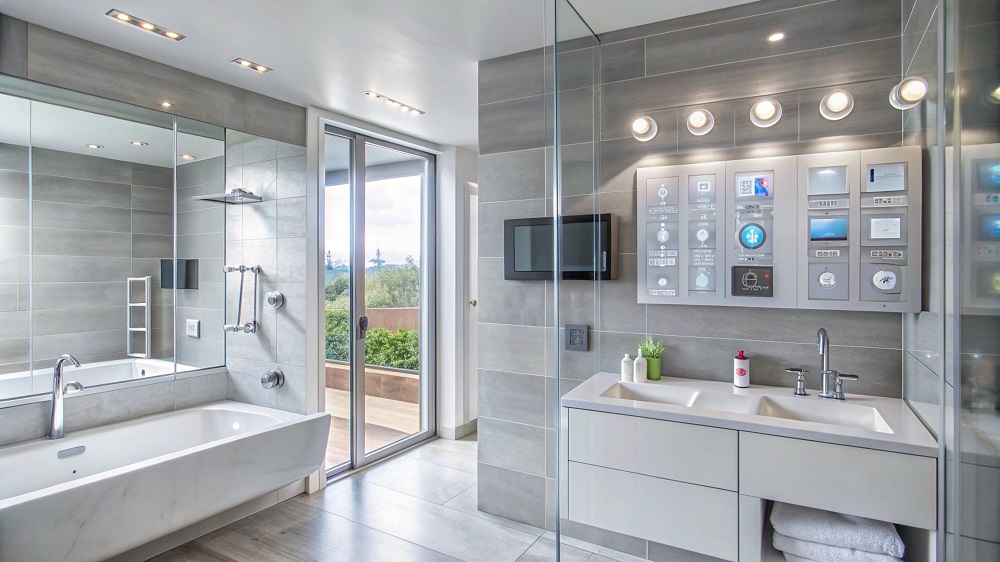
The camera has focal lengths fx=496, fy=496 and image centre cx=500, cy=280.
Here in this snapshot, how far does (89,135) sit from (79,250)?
1.99 ft

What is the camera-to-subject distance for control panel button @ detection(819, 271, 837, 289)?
190 centimetres

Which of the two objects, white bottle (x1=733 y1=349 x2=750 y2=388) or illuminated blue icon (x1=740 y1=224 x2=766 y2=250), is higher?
illuminated blue icon (x1=740 y1=224 x2=766 y2=250)

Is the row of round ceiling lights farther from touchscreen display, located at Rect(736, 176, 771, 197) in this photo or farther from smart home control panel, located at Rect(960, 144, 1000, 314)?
smart home control panel, located at Rect(960, 144, 1000, 314)

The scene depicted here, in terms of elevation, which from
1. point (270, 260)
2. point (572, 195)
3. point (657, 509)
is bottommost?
point (657, 509)

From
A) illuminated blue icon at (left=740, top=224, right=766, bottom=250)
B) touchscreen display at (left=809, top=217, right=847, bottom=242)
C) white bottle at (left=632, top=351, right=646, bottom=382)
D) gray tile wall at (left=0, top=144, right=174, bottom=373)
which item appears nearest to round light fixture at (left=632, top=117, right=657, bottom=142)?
illuminated blue icon at (left=740, top=224, right=766, bottom=250)

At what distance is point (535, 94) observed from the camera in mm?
2660

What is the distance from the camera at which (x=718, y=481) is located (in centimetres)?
175

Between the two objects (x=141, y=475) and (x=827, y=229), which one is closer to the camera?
(x=827, y=229)

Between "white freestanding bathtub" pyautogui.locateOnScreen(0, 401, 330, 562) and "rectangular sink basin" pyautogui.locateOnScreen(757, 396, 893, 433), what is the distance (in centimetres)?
241

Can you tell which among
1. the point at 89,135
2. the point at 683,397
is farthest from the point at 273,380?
the point at 683,397

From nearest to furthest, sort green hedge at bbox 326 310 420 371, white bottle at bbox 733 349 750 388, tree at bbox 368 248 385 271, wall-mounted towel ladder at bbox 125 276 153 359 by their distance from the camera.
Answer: white bottle at bbox 733 349 750 388, wall-mounted towel ladder at bbox 125 276 153 359, green hedge at bbox 326 310 420 371, tree at bbox 368 248 385 271

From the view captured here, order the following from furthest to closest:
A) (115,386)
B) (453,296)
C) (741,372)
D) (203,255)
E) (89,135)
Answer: (453,296), (203,255), (115,386), (89,135), (741,372)

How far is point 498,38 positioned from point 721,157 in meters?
1.22

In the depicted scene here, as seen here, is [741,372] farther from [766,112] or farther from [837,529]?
[766,112]
